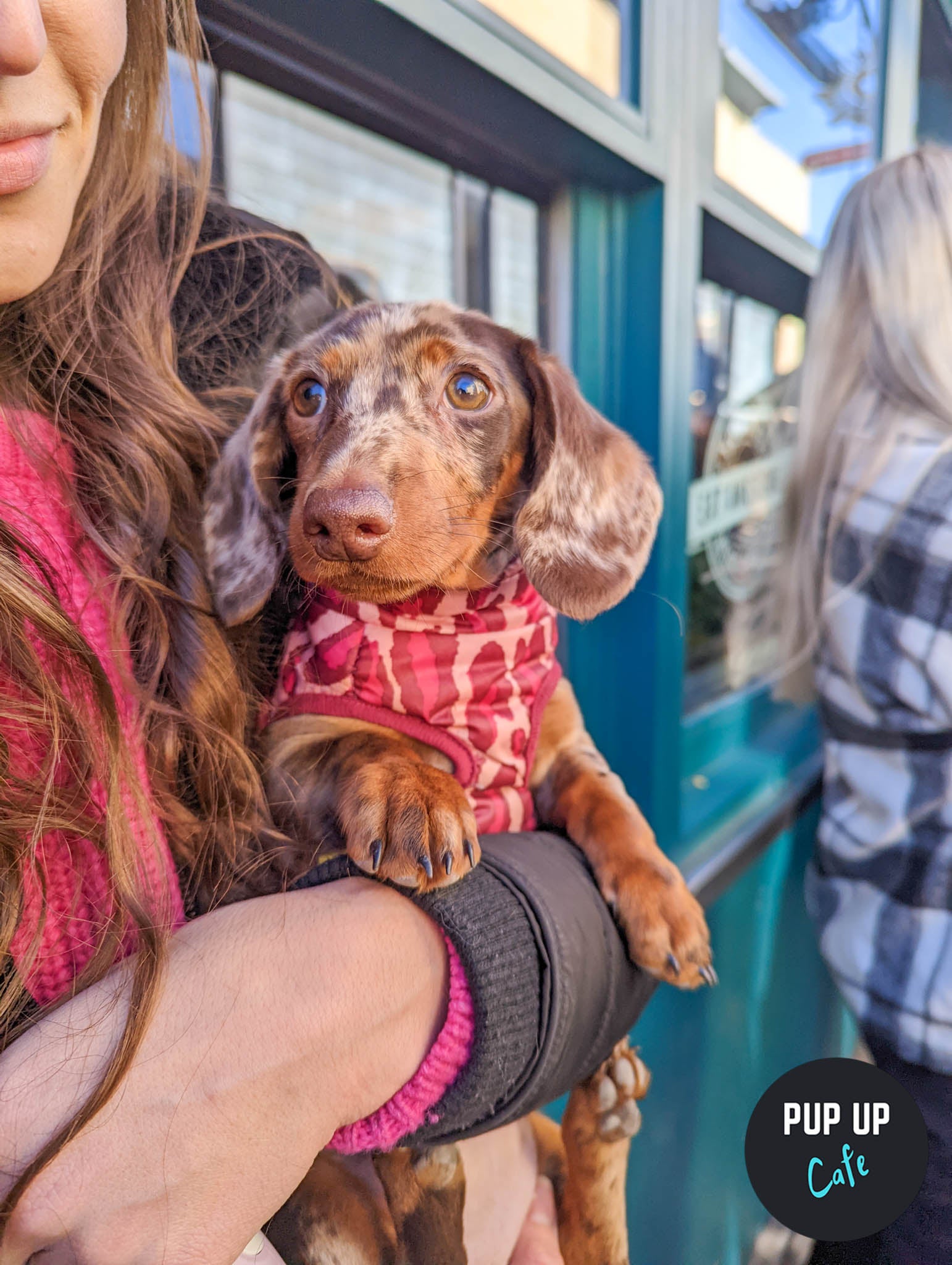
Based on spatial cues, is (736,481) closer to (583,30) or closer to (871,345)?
(871,345)

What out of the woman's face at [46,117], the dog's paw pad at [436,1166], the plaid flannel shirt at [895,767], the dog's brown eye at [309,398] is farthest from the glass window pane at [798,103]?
the dog's paw pad at [436,1166]

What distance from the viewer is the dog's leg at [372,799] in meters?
0.63

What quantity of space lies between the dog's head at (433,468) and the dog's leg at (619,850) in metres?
0.21

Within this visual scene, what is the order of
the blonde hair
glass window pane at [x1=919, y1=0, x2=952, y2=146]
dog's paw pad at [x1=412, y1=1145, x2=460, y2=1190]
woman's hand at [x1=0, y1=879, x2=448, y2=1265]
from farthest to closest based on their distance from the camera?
glass window pane at [x1=919, y1=0, x2=952, y2=146]
the blonde hair
dog's paw pad at [x1=412, y1=1145, x2=460, y2=1190]
woman's hand at [x1=0, y1=879, x2=448, y2=1265]

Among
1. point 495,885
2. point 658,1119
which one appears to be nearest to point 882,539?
point 658,1119

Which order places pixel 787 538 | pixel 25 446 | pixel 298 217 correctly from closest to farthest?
pixel 25 446 < pixel 298 217 < pixel 787 538

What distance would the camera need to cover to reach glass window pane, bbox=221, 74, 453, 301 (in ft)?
3.06

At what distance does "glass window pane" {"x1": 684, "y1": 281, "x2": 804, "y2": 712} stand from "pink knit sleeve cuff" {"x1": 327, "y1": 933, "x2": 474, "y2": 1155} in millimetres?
1227

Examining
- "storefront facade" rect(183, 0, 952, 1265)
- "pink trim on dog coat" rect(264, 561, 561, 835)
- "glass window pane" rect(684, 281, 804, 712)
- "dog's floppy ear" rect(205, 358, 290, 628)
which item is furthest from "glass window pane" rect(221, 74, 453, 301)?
"glass window pane" rect(684, 281, 804, 712)

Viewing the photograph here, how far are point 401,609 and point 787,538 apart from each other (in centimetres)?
140

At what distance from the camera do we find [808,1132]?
2.74 feet

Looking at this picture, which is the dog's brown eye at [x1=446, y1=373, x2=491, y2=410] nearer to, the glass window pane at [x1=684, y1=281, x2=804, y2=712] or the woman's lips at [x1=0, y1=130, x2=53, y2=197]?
the woman's lips at [x1=0, y1=130, x2=53, y2=197]

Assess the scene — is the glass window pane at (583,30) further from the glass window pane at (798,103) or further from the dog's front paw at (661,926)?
the dog's front paw at (661,926)

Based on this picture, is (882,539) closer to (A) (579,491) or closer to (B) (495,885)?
(A) (579,491)
